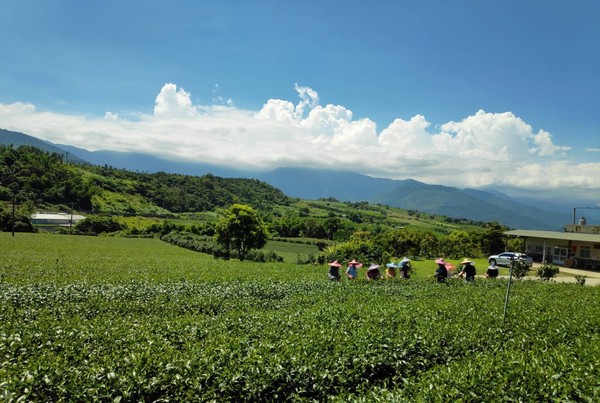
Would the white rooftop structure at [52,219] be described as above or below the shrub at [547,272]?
below

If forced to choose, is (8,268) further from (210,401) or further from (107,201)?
(107,201)

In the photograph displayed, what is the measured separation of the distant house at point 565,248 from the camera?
4021 centimetres

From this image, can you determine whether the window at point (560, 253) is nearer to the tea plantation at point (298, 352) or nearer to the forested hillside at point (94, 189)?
the tea plantation at point (298, 352)

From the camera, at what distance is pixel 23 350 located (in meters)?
7.03

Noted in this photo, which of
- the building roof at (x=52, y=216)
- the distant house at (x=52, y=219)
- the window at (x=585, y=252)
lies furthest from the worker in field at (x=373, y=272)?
the building roof at (x=52, y=216)

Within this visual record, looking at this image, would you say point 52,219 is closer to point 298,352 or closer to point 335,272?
point 335,272

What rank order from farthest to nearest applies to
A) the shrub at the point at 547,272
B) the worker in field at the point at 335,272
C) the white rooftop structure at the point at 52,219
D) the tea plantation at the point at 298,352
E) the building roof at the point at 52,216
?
the building roof at the point at 52,216, the white rooftop structure at the point at 52,219, the shrub at the point at 547,272, the worker in field at the point at 335,272, the tea plantation at the point at 298,352

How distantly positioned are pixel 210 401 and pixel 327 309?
6097mm

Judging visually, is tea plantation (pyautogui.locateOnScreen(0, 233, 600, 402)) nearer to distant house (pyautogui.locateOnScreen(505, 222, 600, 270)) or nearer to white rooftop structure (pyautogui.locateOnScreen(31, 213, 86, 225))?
distant house (pyautogui.locateOnScreen(505, 222, 600, 270))

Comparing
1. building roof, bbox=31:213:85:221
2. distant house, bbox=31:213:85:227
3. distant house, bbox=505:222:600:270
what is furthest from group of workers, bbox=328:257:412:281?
building roof, bbox=31:213:85:221

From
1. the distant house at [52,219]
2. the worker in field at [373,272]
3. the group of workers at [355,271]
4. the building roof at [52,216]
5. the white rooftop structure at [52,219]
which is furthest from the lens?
the building roof at [52,216]

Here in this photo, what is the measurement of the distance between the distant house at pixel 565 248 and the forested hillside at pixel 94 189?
112392 millimetres

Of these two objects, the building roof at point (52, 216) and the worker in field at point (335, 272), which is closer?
the worker in field at point (335, 272)

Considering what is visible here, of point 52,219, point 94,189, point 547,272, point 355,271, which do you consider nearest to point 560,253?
point 547,272
